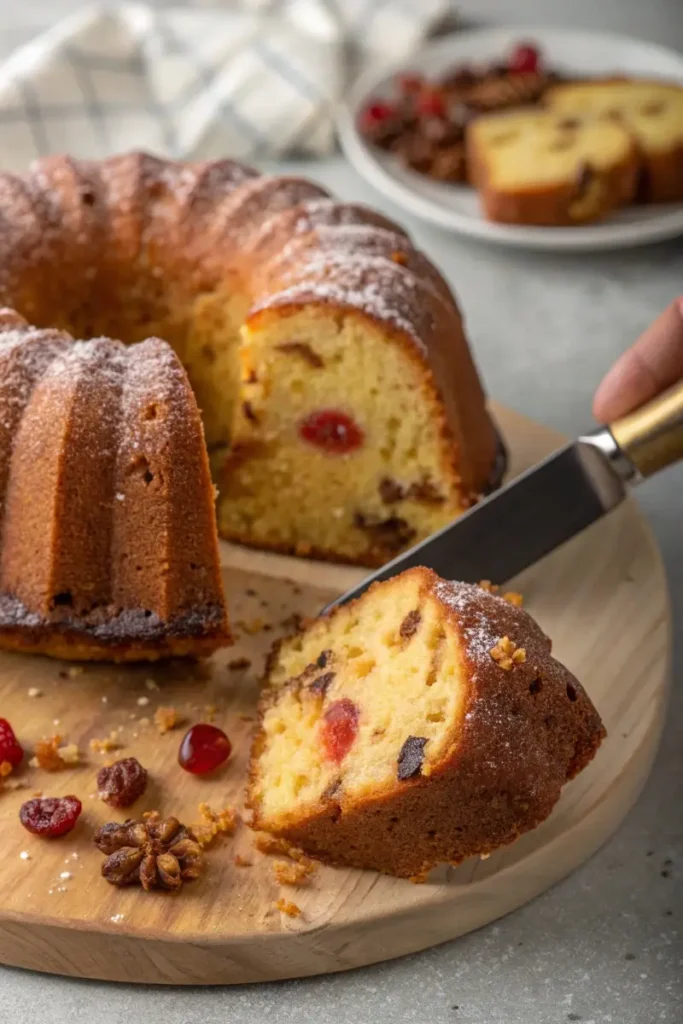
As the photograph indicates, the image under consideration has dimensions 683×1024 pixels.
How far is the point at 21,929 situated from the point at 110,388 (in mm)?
1175

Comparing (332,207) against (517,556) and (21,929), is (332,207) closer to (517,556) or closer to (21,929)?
(517,556)

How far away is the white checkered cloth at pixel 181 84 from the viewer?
16.0 ft

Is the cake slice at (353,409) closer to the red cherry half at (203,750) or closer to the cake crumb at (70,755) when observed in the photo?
the red cherry half at (203,750)

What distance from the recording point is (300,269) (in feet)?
10.6

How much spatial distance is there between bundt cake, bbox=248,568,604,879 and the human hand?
29.8 inches

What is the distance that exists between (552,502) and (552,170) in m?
1.90

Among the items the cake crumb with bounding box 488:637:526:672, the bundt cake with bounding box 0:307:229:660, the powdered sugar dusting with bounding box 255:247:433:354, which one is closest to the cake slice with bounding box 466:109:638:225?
the powdered sugar dusting with bounding box 255:247:433:354

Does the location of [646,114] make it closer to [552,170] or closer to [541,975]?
[552,170]

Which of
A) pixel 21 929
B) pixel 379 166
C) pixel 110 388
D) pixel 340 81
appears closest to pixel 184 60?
pixel 340 81

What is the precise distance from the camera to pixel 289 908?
7.79 ft

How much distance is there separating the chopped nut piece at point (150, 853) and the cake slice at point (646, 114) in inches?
125

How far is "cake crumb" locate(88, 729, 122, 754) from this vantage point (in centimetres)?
274

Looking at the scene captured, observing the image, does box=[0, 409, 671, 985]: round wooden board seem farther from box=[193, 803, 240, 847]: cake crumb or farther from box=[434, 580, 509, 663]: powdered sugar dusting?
box=[434, 580, 509, 663]: powdered sugar dusting

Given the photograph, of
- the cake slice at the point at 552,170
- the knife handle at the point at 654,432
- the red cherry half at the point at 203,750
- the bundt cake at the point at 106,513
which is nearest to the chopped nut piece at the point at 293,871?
the red cherry half at the point at 203,750
